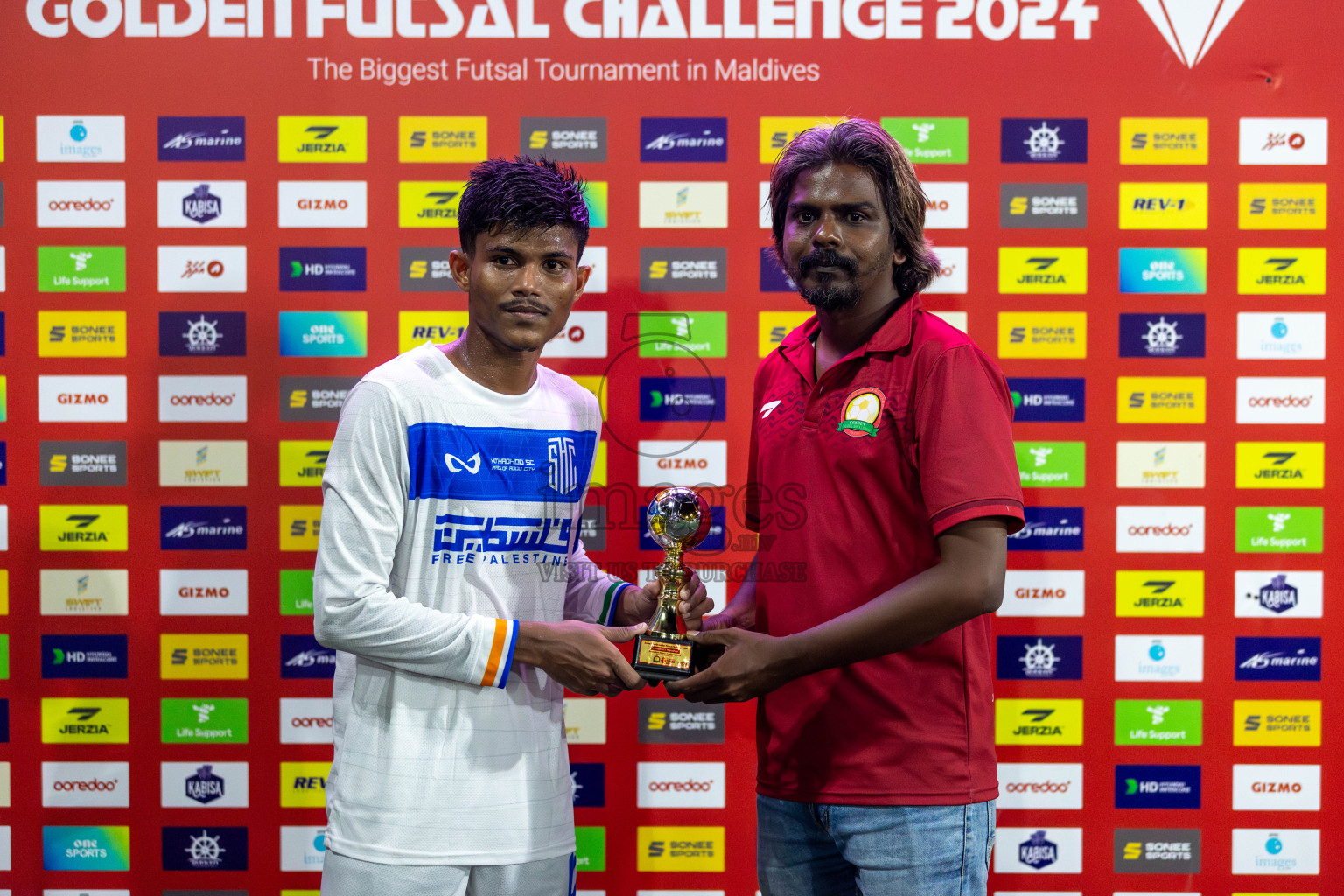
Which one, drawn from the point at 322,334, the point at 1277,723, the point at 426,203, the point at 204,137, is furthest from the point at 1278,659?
the point at 204,137

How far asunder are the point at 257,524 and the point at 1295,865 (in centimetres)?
327

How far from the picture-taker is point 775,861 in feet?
5.93

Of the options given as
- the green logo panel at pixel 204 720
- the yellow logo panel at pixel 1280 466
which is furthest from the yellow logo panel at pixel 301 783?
the yellow logo panel at pixel 1280 466

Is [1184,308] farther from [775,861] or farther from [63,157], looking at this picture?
[63,157]

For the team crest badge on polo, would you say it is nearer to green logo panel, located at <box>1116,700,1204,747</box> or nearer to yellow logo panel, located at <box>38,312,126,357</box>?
green logo panel, located at <box>1116,700,1204,747</box>

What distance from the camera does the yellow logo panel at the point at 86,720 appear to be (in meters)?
2.65

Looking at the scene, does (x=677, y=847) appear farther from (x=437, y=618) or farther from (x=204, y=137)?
(x=204, y=137)

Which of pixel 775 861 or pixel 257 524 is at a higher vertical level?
pixel 257 524

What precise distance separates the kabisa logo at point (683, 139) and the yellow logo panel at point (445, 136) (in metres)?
0.48

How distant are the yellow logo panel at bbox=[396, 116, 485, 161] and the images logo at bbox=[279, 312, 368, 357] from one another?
52 cm

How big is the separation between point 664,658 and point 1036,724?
152 centimetres

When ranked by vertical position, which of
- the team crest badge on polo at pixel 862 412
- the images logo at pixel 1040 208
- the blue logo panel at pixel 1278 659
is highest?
the images logo at pixel 1040 208

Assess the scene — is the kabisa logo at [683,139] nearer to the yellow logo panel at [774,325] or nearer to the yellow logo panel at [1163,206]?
the yellow logo panel at [774,325]

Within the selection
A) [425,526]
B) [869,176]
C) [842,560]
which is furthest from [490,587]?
[869,176]
